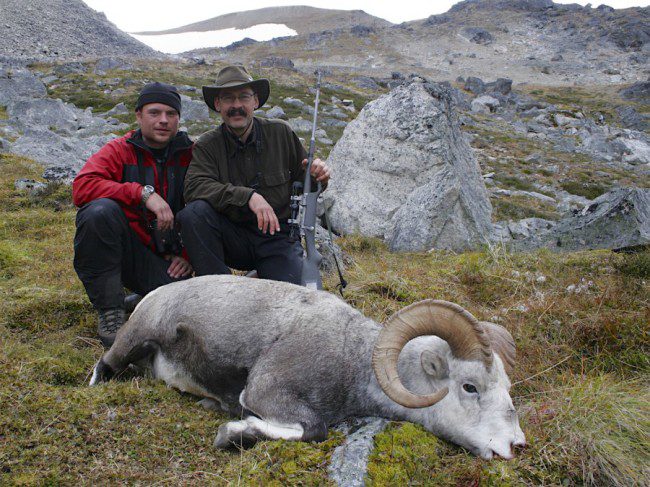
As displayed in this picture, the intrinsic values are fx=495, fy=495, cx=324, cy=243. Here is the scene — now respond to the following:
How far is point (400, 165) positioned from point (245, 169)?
28.5 feet

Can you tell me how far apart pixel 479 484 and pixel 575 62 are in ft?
370

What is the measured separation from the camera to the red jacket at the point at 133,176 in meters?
6.31

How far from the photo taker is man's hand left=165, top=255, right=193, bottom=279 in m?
6.79

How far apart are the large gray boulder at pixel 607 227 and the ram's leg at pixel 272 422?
762 cm

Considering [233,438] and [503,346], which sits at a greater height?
[503,346]

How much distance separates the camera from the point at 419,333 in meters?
4.34

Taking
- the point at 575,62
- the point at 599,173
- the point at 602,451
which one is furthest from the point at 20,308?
the point at 575,62

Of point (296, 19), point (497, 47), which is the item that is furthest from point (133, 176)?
point (296, 19)

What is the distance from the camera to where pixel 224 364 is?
4.84 m

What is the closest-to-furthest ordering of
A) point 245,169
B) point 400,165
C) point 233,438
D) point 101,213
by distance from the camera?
point 233,438 → point 101,213 → point 245,169 → point 400,165

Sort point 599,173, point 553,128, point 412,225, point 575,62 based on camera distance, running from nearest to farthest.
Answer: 1. point 412,225
2. point 599,173
3. point 553,128
4. point 575,62

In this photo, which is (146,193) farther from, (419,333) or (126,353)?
(419,333)

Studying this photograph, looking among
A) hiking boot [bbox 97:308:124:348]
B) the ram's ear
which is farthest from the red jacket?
the ram's ear

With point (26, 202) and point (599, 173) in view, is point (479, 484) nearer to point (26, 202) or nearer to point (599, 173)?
point (26, 202)
